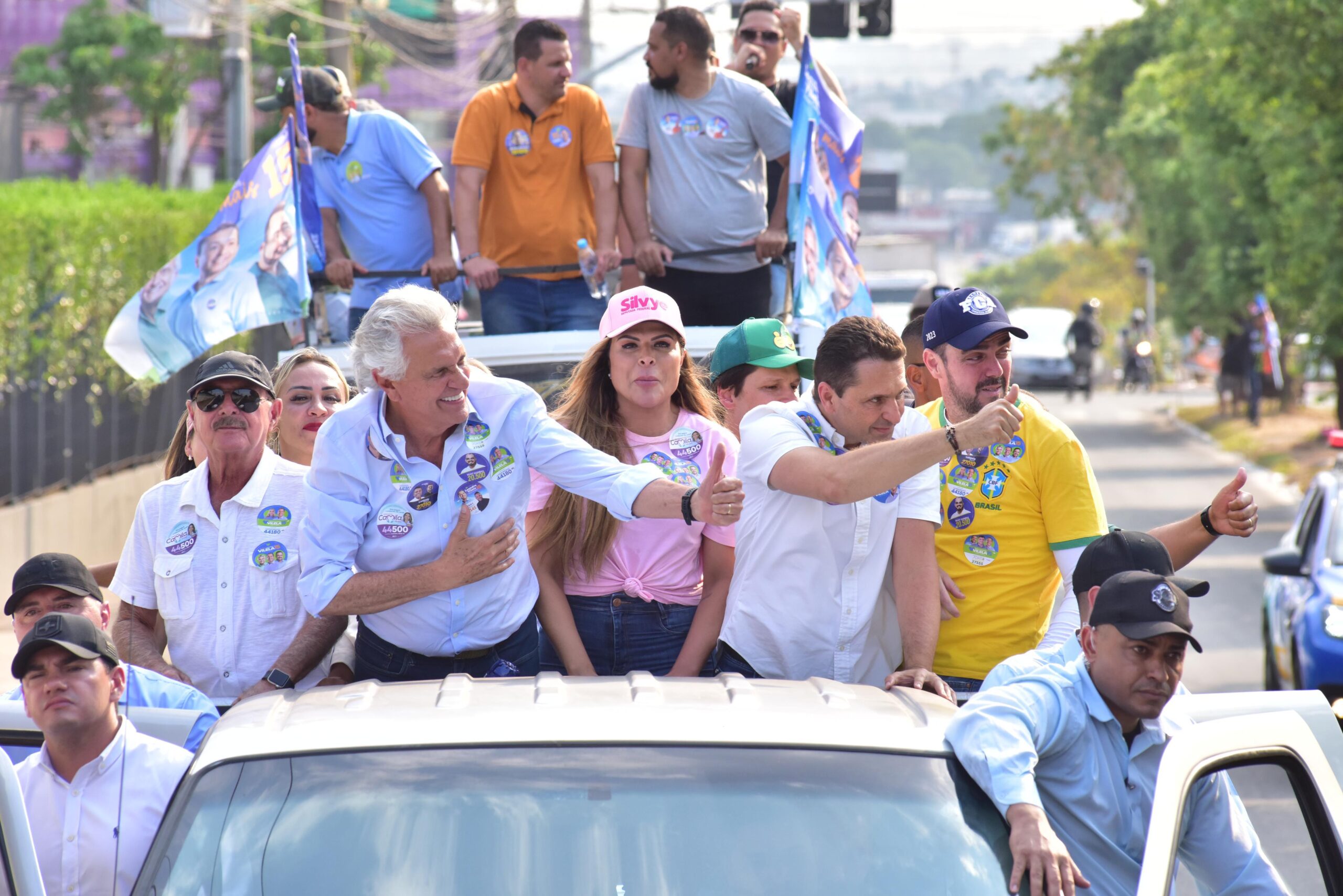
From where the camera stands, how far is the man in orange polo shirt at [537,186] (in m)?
7.07

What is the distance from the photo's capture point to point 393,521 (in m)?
4.07

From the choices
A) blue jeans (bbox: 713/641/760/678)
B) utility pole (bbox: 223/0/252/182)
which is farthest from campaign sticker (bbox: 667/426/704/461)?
utility pole (bbox: 223/0/252/182)

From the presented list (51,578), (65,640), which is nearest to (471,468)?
(51,578)

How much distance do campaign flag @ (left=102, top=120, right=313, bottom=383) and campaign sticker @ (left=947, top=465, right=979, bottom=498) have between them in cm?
307

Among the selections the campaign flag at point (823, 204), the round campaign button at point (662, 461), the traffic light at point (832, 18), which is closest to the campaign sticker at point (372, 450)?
→ the round campaign button at point (662, 461)

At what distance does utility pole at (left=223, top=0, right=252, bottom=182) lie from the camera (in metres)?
17.6

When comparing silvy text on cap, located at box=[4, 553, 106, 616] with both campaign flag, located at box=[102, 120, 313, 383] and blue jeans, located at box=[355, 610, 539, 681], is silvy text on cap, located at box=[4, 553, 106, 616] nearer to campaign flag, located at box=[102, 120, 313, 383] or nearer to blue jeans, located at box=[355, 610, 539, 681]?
blue jeans, located at box=[355, 610, 539, 681]

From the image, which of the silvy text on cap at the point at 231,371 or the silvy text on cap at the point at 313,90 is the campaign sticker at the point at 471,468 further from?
the silvy text on cap at the point at 313,90

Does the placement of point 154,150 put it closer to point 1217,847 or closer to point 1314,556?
point 1314,556

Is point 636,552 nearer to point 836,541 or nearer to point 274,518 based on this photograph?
point 836,541

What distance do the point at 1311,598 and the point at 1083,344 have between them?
30736 mm

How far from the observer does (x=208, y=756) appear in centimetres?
292

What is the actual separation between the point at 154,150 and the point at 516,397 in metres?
29.9

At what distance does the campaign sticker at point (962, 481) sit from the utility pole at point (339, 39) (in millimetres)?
13653
